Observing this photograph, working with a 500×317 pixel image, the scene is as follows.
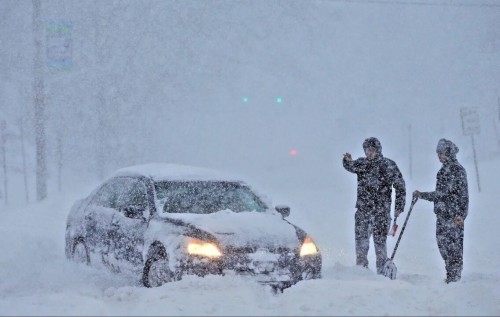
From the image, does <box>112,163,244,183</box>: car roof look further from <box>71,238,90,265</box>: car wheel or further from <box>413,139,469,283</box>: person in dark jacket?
<box>413,139,469,283</box>: person in dark jacket

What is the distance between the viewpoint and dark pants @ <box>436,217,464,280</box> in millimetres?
7488

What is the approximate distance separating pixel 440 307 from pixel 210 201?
297cm

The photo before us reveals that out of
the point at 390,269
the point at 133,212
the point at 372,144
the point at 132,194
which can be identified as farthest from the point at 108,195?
the point at 390,269

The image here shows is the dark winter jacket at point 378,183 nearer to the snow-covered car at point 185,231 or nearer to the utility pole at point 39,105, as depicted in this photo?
the snow-covered car at point 185,231

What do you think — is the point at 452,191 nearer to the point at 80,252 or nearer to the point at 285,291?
the point at 285,291

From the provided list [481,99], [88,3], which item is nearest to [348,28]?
[481,99]

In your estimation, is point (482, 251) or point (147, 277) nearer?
point (147, 277)

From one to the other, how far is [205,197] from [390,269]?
2.33 metres

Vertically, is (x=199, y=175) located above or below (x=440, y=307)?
above

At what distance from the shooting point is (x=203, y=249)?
6.08 metres

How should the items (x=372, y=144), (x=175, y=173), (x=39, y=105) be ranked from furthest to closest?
(x=39, y=105) → (x=372, y=144) → (x=175, y=173)

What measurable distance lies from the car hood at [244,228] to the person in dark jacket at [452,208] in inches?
75.3

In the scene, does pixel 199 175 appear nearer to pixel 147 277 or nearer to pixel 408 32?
pixel 147 277

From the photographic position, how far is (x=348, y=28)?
8375 centimetres
